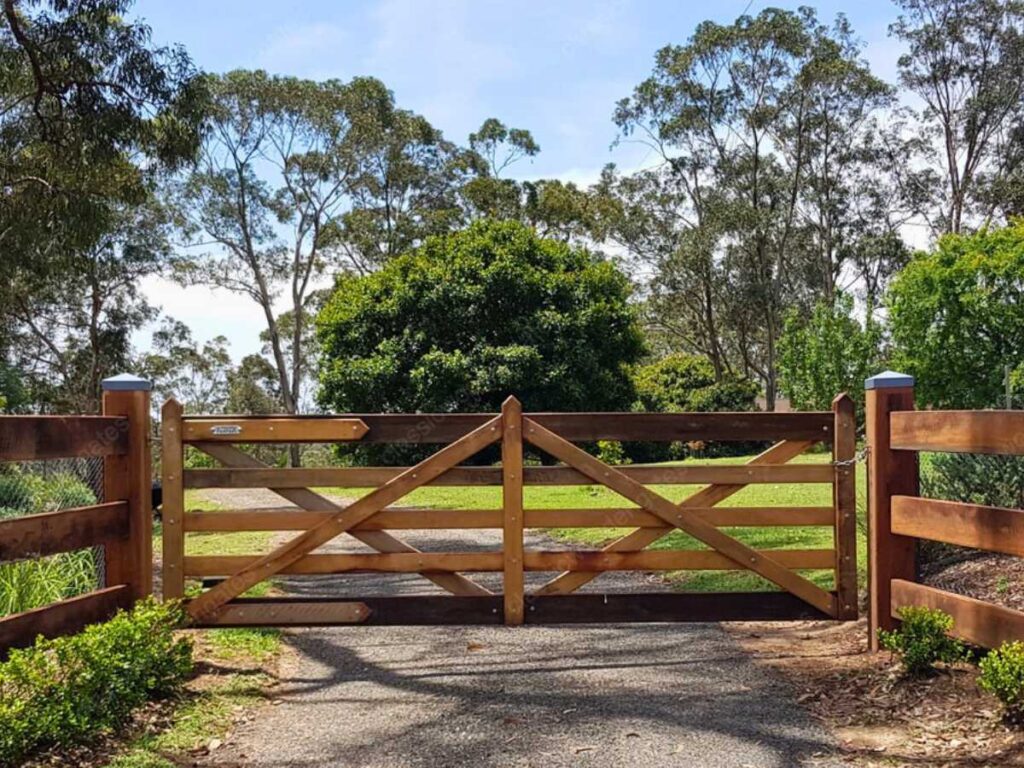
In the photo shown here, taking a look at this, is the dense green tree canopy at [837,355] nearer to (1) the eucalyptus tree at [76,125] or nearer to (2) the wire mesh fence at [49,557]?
(1) the eucalyptus tree at [76,125]

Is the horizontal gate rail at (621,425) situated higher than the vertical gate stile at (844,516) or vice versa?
the horizontal gate rail at (621,425)

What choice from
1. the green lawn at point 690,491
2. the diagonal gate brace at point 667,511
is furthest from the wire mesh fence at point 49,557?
the green lawn at point 690,491

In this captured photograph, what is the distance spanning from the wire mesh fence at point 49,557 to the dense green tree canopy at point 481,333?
13.6 meters

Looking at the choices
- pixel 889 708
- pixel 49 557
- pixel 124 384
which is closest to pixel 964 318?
pixel 889 708

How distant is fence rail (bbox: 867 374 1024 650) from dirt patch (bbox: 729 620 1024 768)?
10.5 inches

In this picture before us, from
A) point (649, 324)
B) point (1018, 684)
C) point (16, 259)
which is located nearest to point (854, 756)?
point (1018, 684)

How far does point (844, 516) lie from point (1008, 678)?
1.78 meters

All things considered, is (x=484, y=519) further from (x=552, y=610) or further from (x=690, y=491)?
(x=690, y=491)

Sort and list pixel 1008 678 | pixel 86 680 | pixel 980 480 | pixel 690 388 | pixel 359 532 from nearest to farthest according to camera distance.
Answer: pixel 1008 678 < pixel 86 680 < pixel 359 532 < pixel 980 480 < pixel 690 388

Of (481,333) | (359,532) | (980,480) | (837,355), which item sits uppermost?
(481,333)

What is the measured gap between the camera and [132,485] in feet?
17.4

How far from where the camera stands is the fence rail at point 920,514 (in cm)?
416

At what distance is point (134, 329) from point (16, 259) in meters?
20.5

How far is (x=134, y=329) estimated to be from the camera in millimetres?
37906
